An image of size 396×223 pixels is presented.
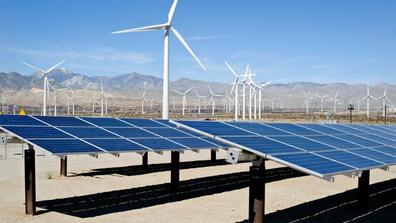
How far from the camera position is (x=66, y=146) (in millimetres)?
20156

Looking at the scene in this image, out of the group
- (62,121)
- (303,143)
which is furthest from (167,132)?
(303,143)

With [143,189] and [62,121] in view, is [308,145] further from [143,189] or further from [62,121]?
[62,121]

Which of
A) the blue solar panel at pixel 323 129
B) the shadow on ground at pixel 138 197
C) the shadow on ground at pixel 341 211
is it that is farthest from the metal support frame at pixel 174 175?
the blue solar panel at pixel 323 129

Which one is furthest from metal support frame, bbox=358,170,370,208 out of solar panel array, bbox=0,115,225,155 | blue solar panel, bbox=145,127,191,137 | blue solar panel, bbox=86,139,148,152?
blue solar panel, bbox=145,127,191,137

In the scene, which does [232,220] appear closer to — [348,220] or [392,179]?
[348,220]

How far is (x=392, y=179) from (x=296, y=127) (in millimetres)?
14260

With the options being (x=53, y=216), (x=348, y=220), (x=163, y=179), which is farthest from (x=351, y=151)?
(x=163, y=179)

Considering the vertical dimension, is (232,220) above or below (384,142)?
below

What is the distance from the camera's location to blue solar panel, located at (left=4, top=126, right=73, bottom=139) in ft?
65.0

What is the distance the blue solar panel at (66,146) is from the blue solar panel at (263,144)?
792cm

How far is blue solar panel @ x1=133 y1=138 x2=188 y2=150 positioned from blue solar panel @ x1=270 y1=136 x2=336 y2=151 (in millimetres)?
8325

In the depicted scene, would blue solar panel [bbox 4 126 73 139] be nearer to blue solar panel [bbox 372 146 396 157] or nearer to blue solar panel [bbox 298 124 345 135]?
blue solar panel [bbox 298 124 345 135]

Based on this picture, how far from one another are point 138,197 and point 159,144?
9.54ft

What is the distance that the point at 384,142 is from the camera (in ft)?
77.9
